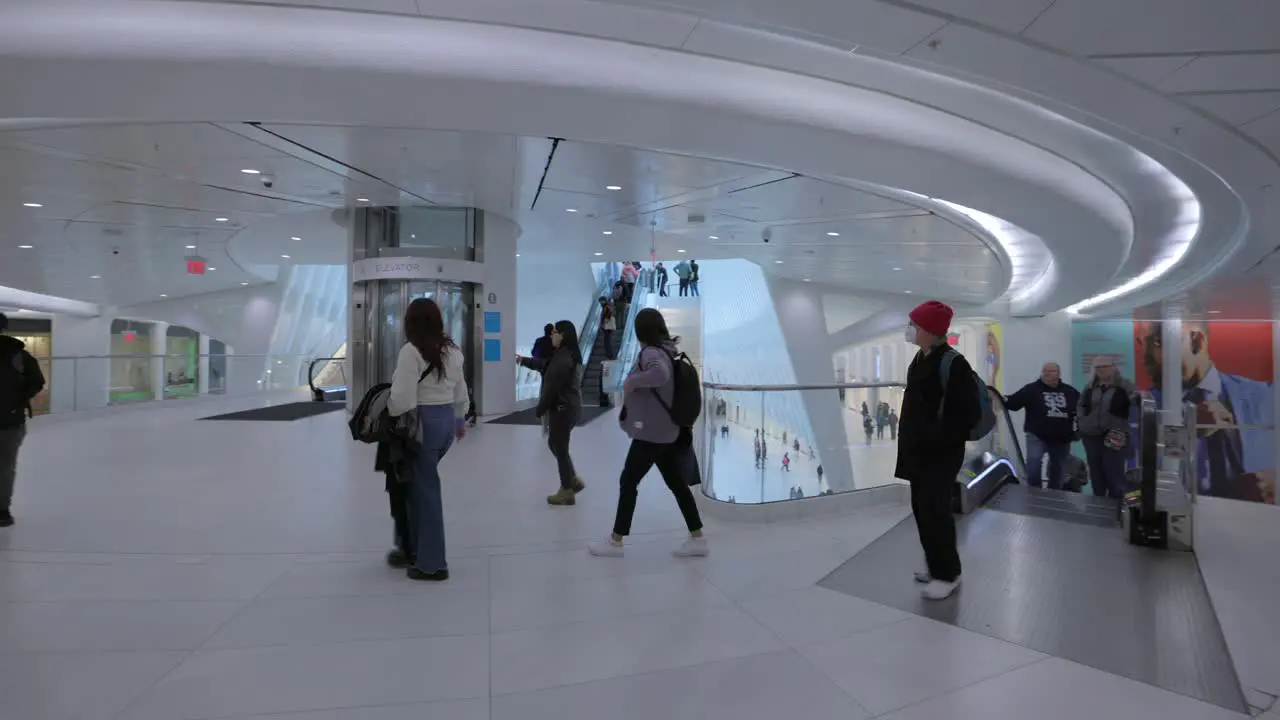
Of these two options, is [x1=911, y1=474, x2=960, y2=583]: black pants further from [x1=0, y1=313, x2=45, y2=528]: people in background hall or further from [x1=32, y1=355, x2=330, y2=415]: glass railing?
[x1=32, y1=355, x2=330, y2=415]: glass railing

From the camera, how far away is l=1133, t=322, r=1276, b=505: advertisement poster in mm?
16422

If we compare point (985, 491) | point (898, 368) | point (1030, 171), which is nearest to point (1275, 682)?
point (985, 491)

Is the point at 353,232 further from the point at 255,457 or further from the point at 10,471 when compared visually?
the point at 10,471

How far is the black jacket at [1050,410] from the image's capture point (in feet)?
21.2

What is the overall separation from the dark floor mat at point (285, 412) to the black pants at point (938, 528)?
36.8ft

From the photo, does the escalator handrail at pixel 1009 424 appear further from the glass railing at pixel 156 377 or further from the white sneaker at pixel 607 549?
the glass railing at pixel 156 377

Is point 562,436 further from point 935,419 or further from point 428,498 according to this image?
point 935,419

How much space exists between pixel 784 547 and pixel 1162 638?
6.24 ft

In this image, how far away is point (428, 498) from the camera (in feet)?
12.2

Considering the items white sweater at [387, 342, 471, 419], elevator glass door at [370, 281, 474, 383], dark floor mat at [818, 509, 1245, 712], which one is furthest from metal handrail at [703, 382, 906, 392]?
elevator glass door at [370, 281, 474, 383]

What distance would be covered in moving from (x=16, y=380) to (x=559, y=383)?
3659 millimetres

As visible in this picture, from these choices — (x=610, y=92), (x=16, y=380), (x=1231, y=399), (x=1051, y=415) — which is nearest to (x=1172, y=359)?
(x=1231, y=399)

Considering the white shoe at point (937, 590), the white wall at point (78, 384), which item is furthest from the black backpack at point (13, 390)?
the white wall at point (78, 384)

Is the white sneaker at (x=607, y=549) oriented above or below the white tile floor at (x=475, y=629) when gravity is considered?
above
